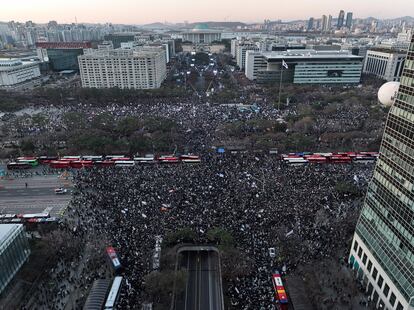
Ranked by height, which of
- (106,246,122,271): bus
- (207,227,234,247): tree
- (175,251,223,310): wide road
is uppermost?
(207,227,234,247): tree

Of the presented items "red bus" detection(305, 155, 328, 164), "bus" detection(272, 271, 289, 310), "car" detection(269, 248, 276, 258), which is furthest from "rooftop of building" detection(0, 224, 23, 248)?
"red bus" detection(305, 155, 328, 164)

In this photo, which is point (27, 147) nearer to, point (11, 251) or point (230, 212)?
point (11, 251)

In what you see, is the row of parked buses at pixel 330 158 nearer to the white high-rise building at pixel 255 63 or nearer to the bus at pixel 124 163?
the bus at pixel 124 163

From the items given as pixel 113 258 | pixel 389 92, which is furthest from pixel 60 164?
pixel 389 92

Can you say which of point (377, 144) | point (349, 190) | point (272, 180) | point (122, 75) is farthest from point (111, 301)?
point (122, 75)

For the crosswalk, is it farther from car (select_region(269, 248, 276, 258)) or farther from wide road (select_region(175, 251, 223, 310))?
car (select_region(269, 248, 276, 258))
